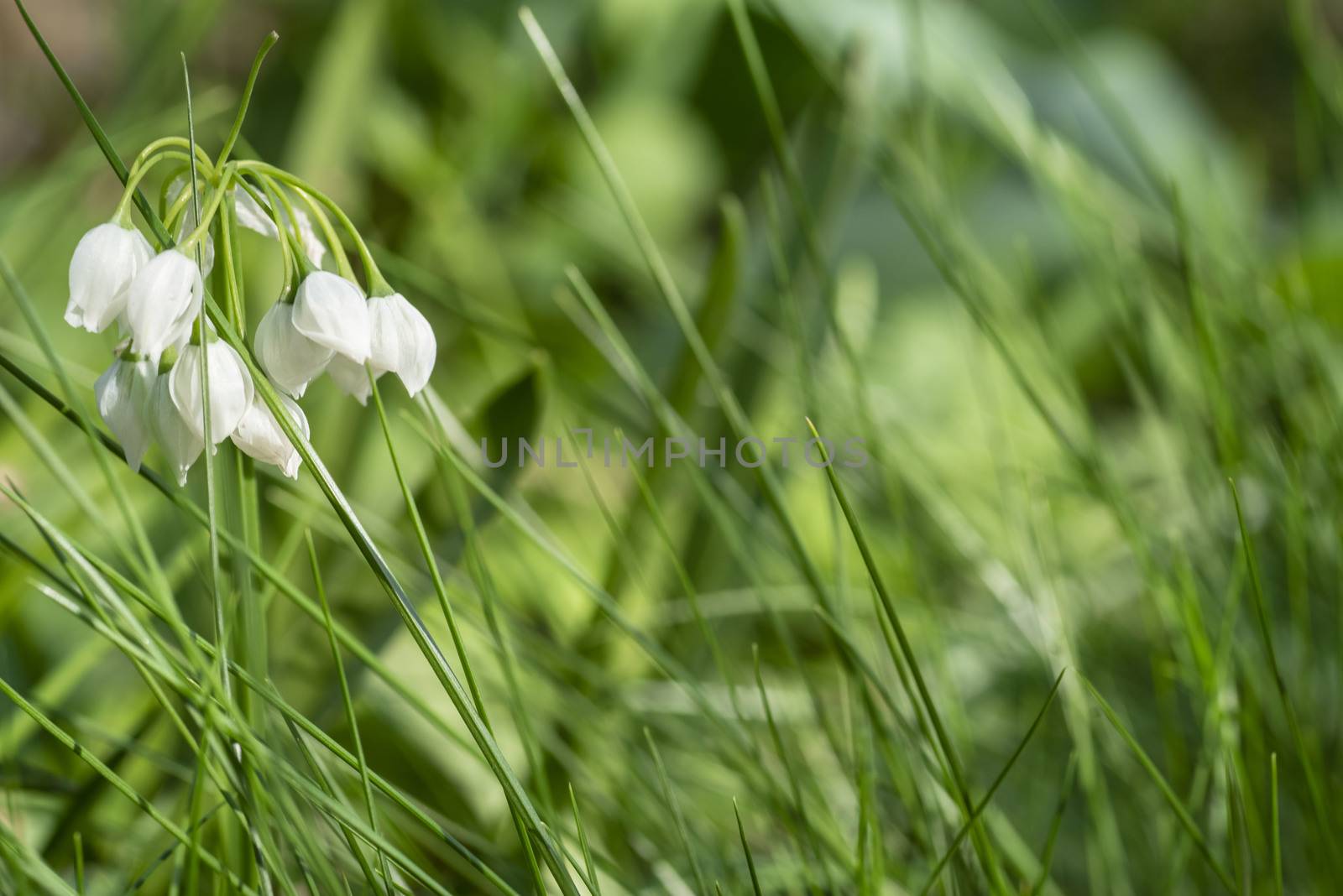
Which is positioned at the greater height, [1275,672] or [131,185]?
[131,185]

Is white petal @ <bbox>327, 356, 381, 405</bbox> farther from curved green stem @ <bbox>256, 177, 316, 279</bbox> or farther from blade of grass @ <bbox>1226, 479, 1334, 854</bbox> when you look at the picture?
blade of grass @ <bbox>1226, 479, 1334, 854</bbox>

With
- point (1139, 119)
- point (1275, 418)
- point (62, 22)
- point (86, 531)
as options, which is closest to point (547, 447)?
point (86, 531)

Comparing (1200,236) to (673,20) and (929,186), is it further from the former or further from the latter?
(673,20)

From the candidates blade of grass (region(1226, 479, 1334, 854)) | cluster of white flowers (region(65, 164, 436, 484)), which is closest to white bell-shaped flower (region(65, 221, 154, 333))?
cluster of white flowers (region(65, 164, 436, 484))

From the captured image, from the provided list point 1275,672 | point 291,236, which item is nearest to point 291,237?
point 291,236

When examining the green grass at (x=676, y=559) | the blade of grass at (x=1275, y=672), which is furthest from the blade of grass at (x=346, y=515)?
the blade of grass at (x=1275, y=672)

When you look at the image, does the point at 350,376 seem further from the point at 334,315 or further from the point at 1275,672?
the point at 1275,672

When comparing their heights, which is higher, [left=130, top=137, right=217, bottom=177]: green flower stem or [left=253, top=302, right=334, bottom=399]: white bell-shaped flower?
[left=130, top=137, right=217, bottom=177]: green flower stem
